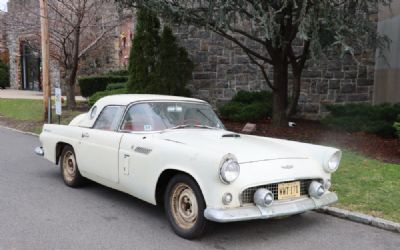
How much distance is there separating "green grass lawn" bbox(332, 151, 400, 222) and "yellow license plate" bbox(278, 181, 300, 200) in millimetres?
1276

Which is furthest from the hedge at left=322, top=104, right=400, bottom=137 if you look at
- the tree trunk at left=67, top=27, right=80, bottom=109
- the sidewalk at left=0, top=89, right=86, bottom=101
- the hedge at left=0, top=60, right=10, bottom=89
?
the hedge at left=0, top=60, right=10, bottom=89

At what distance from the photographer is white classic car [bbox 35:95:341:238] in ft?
14.9

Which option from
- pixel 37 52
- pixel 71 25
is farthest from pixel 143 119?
pixel 37 52

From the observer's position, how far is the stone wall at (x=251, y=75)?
14023mm

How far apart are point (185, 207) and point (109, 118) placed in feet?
6.67

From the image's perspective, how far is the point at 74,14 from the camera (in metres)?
16.7

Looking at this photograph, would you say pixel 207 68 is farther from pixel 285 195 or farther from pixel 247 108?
pixel 285 195

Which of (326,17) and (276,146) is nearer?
(276,146)

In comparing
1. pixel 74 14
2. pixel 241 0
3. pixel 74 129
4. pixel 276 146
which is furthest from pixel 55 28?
pixel 276 146

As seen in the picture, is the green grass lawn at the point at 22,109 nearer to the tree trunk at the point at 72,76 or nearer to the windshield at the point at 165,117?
the tree trunk at the point at 72,76

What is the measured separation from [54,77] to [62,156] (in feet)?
69.8

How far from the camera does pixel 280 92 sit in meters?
11.5

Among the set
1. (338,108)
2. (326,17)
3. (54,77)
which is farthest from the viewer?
(54,77)

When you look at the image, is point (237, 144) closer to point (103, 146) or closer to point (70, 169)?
point (103, 146)
